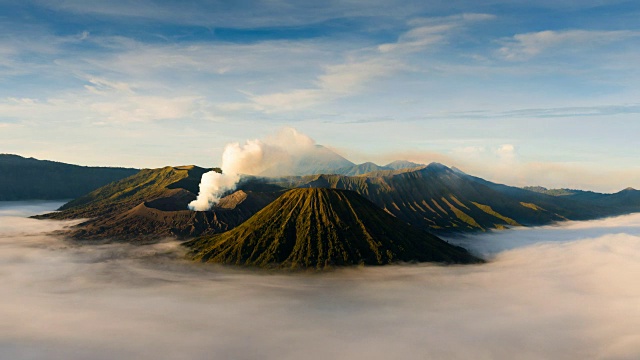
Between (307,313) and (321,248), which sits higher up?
(321,248)

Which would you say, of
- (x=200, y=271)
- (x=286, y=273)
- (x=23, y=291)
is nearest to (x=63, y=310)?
(x=23, y=291)

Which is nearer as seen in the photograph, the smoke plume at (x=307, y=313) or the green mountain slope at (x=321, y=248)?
the smoke plume at (x=307, y=313)

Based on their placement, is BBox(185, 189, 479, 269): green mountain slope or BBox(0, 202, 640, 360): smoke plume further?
BBox(185, 189, 479, 269): green mountain slope

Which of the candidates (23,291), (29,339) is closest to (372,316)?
(29,339)

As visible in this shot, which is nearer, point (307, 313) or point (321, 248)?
point (307, 313)

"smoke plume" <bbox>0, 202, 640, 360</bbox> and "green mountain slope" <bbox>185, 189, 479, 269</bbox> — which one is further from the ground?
"green mountain slope" <bbox>185, 189, 479, 269</bbox>

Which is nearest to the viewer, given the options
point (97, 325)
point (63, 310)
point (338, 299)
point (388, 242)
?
point (97, 325)

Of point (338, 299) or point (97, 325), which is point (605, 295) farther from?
point (97, 325)

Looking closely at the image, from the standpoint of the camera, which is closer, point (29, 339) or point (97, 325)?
point (29, 339)

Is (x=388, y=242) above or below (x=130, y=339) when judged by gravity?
above

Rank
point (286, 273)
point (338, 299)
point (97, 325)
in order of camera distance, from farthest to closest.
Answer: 1. point (286, 273)
2. point (338, 299)
3. point (97, 325)

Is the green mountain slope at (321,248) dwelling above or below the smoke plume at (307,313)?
above
